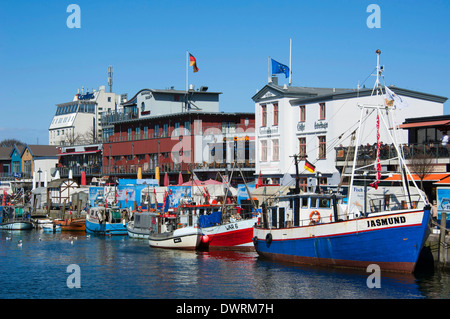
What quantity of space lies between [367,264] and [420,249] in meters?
3.28

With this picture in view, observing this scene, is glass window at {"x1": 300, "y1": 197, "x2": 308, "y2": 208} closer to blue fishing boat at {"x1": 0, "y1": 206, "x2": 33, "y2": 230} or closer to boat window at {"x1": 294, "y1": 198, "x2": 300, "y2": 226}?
boat window at {"x1": 294, "y1": 198, "x2": 300, "y2": 226}

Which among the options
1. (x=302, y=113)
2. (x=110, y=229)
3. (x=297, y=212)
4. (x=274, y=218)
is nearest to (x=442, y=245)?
(x=297, y=212)

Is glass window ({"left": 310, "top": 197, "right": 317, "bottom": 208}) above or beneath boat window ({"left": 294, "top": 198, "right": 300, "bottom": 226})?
above

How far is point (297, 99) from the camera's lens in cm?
6362

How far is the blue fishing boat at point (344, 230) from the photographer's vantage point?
1390 inches

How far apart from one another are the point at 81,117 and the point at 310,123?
344 ft

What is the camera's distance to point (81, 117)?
15825 cm

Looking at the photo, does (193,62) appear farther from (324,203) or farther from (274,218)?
(324,203)

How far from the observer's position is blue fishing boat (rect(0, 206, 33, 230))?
7762 centimetres

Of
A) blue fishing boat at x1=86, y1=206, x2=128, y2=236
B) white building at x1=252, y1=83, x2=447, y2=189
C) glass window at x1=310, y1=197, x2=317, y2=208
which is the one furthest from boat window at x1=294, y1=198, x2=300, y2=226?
blue fishing boat at x1=86, y1=206, x2=128, y2=236

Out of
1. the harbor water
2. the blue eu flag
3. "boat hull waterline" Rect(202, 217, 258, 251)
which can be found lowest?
the harbor water

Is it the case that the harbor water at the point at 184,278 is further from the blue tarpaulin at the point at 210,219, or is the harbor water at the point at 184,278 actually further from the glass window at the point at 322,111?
the glass window at the point at 322,111

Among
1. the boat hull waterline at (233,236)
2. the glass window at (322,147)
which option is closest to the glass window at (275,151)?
the glass window at (322,147)
